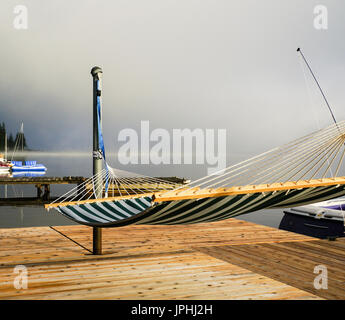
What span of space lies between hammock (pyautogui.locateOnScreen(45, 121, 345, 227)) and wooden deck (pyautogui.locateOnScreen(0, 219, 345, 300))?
50 cm

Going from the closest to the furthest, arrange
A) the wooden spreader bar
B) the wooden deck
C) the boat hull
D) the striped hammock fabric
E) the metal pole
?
1. the wooden spreader bar
2. the striped hammock fabric
3. the wooden deck
4. the metal pole
5. the boat hull

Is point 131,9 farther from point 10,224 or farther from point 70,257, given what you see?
point 10,224

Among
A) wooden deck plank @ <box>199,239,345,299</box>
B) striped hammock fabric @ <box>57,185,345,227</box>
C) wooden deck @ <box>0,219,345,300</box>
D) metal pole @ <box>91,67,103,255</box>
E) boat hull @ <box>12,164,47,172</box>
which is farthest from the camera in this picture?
boat hull @ <box>12,164,47,172</box>

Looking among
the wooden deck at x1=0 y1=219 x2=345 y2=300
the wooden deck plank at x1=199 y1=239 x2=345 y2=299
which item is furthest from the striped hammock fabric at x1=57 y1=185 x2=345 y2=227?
the wooden deck plank at x1=199 y1=239 x2=345 y2=299

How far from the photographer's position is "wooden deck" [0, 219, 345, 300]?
2617mm

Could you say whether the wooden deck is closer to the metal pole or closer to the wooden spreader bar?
the metal pole

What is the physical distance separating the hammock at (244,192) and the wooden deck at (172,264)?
0.50 meters

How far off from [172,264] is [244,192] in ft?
4.15

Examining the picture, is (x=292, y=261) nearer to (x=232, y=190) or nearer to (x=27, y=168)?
(x=232, y=190)

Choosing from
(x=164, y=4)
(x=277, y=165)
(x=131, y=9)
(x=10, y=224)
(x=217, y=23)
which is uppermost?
(x=164, y=4)

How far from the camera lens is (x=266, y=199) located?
263cm

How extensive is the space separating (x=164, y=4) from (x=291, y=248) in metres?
4.60

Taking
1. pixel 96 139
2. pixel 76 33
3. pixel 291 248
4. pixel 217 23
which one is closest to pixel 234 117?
pixel 217 23

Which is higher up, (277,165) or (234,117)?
(234,117)
